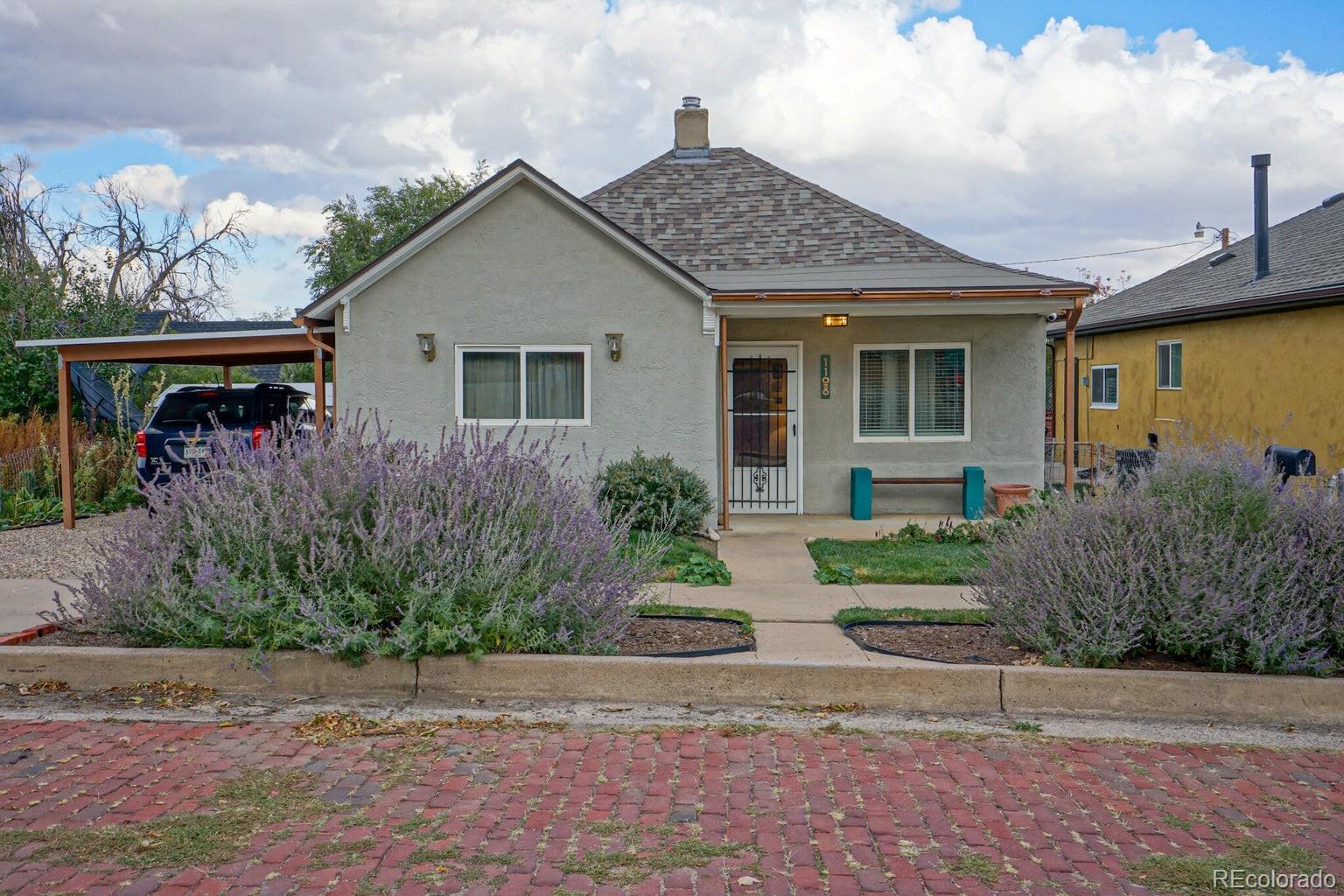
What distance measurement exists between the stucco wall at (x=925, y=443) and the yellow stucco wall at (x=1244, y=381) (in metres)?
1.94

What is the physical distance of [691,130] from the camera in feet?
59.2

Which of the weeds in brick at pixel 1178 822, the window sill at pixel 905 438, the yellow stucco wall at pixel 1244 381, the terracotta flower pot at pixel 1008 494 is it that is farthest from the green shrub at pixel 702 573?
the yellow stucco wall at pixel 1244 381

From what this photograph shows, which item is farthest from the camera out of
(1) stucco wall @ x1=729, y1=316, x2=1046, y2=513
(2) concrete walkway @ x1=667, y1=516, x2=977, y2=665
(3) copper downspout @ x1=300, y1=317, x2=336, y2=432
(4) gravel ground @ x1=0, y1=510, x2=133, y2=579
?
(1) stucco wall @ x1=729, y1=316, x2=1046, y2=513

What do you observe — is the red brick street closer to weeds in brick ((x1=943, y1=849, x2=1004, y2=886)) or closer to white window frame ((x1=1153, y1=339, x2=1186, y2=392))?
weeds in brick ((x1=943, y1=849, x2=1004, y2=886))

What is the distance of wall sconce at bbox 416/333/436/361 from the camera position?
1306 cm

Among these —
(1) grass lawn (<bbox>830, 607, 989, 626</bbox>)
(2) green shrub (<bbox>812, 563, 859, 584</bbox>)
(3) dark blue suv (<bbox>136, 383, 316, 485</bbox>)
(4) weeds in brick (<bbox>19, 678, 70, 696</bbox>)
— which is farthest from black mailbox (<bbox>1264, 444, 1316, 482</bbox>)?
(3) dark blue suv (<bbox>136, 383, 316, 485</bbox>)

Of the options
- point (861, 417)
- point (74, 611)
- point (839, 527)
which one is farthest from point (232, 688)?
point (861, 417)

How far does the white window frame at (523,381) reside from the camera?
13.2 m

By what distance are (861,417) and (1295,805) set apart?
33.3 feet

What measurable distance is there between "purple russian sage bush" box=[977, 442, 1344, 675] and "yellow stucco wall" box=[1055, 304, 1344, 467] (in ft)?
25.5

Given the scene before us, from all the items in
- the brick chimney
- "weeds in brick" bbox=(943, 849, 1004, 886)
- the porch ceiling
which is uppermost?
the brick chimney

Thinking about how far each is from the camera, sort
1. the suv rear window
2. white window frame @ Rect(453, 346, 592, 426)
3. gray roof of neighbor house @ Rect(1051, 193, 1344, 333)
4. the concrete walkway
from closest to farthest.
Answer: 1. the concrete walkway
2. white window frame @ Rect(453, 346, 592, 426)
3. the suv rear window
4. gray roof of neighbor house @ Rect(1051, 193, 1344, 333)

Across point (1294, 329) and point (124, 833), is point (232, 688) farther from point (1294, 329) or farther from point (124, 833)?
point (1294, 329)
